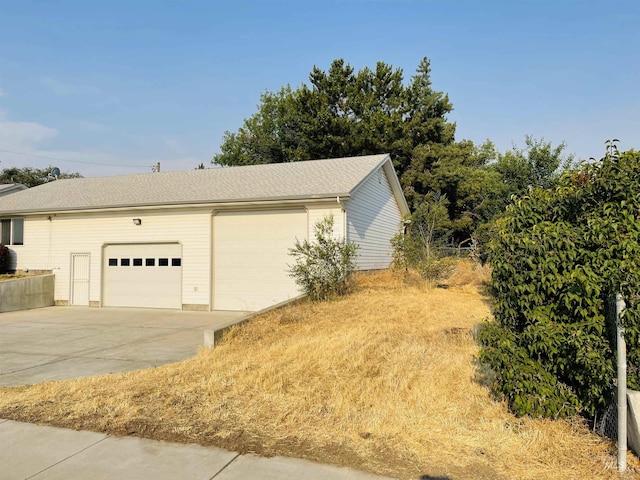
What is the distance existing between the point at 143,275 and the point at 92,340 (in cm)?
642

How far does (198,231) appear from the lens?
48.5ft

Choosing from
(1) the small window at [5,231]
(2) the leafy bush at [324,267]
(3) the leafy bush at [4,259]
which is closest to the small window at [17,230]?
(1) the small window at [5,231]

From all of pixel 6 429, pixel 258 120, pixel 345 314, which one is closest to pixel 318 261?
pixel 345 314

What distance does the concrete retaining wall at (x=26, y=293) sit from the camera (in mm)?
15094

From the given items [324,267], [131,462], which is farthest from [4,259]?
[131,462]

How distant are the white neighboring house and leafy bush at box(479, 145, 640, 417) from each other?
879 centimetres

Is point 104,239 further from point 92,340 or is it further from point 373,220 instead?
point 373,220

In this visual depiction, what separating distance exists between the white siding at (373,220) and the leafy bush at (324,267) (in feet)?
3.49

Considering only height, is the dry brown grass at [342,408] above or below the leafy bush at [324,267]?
below

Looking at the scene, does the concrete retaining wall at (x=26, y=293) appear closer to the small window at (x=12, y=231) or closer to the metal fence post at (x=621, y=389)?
the small window at (x=12, y=231)

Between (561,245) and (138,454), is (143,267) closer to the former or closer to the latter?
(138,454)

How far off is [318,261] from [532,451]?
9.02 meters

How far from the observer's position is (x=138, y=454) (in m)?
3.92

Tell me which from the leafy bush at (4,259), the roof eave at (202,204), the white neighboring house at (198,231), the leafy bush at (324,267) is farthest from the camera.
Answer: the leafy bush at (4,259)
